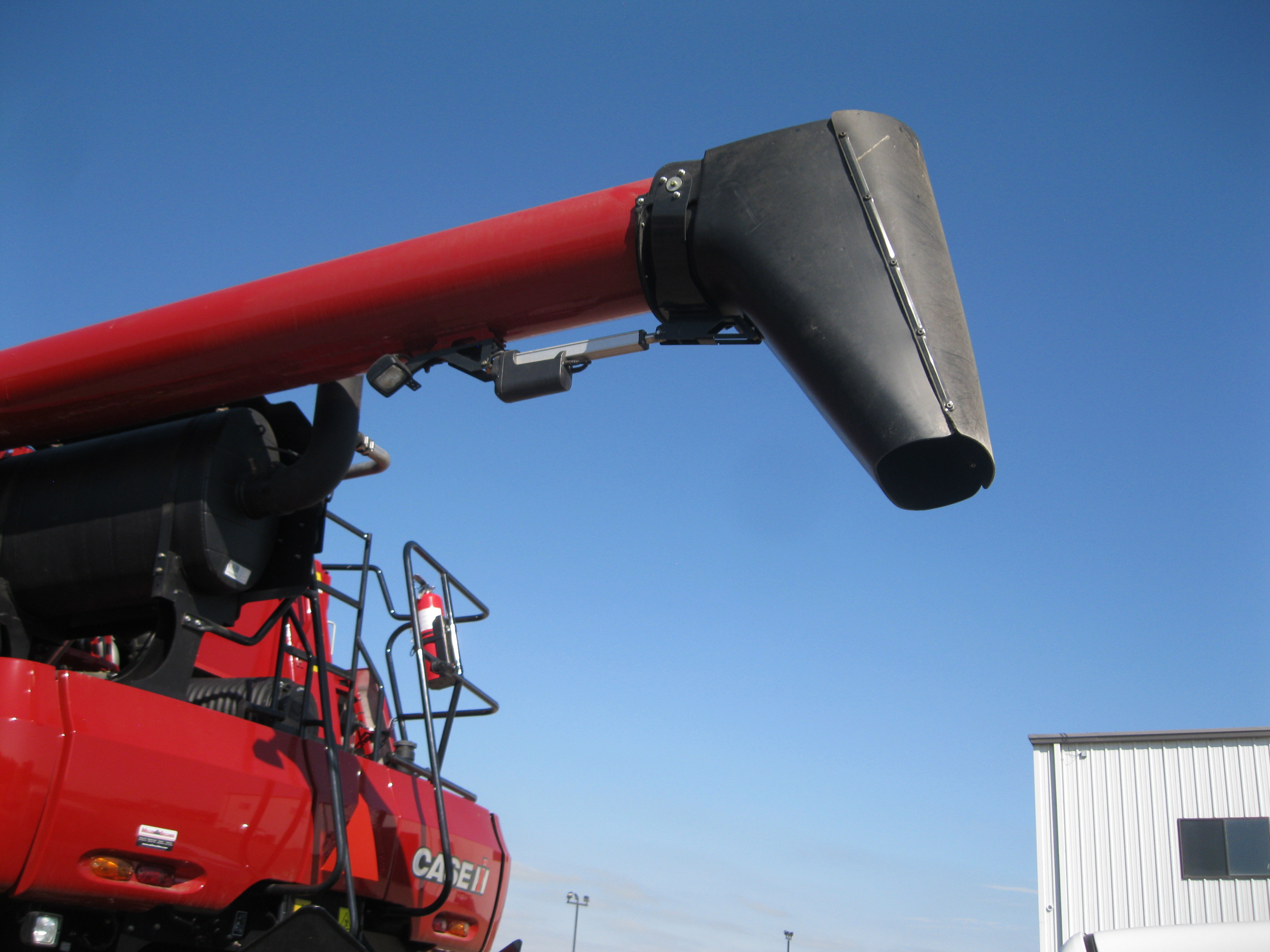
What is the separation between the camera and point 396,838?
4.88 metres

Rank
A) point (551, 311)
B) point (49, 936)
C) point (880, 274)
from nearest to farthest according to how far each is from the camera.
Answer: point (880, 274)
point (49, 936)
point (551, 311)

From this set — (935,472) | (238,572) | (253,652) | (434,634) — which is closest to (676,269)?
(935,472)

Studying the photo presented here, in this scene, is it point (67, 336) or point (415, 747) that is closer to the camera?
point (67, 336)

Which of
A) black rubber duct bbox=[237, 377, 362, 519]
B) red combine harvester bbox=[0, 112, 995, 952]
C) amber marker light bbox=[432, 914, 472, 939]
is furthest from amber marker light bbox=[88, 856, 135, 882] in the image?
amber marker light bbox=[432, 914, 472, 939]

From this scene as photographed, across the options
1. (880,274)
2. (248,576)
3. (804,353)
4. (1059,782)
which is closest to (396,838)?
(248,576)

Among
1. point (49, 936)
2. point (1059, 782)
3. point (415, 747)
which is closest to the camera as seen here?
point (49, 936)

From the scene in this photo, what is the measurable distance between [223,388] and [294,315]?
609 mm

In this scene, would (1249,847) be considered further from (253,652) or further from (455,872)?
(253,652)

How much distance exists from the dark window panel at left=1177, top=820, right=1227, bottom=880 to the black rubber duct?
1457 centimetres

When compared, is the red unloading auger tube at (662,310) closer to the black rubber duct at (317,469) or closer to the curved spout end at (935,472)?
the curved spout end at (935,472)

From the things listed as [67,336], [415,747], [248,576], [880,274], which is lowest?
[415,747]

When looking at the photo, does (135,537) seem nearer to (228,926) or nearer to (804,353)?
(228,926)

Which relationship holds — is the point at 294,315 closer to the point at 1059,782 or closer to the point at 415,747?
the point at 415,747

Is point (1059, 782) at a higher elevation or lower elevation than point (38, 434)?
higher
